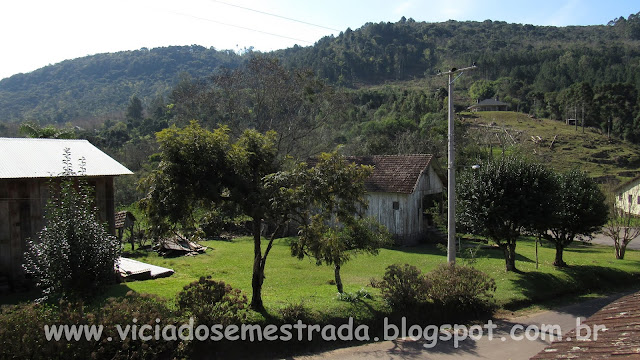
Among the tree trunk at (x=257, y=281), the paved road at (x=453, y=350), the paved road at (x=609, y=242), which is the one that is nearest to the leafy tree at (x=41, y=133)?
the tree trunk at (x=257, y=281)

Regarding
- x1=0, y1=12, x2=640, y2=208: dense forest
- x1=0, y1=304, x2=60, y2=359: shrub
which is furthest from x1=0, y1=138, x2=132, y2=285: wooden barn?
x1=0, y1=12, x2=640, y2=208: dense forest

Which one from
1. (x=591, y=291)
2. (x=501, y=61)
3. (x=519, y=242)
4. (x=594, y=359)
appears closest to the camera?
(x=594, y=359)

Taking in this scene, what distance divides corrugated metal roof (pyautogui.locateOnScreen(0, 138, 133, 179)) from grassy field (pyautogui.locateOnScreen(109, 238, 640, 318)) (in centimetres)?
382

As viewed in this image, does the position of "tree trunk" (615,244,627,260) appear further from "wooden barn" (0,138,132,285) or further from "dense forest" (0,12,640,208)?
"wooden barn" (0,138,132,285)

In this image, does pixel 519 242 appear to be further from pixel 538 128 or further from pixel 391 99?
pixel 391 99

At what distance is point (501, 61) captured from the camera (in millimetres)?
111125

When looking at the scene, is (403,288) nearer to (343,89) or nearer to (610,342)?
(610,342)

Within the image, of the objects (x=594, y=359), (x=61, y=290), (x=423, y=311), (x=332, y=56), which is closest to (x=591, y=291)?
(x=423, y=311)

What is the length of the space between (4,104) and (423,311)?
115950mm

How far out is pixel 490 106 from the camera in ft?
273

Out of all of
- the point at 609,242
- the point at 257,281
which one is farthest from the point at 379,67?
the point at 257,281

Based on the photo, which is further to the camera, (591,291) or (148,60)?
(148,60)

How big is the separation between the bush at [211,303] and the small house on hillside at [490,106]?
80.8 metres

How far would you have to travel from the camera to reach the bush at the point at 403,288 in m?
11.1
